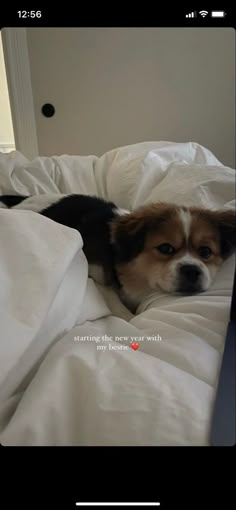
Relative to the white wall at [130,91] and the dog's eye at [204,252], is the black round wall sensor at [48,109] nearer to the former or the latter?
the white wall at [130,91]

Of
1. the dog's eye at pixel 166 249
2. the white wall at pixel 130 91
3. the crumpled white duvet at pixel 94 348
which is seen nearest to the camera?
the crumpled white duvet at pixel 94 348

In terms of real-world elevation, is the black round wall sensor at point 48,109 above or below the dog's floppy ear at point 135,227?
above

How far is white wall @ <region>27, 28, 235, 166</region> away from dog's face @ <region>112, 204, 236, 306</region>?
0.46ft

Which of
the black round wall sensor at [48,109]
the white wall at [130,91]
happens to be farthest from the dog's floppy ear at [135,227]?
the black round wall sensor at [48,109]

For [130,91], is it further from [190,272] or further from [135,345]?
[135,345]

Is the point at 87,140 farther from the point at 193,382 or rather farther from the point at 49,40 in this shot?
the point at 193,382

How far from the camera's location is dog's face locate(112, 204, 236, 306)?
24.7 inches

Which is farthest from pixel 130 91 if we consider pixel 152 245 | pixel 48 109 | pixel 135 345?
pixel 135 345

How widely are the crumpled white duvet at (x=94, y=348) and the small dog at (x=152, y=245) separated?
0.03 m

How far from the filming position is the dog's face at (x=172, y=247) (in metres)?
0.63
